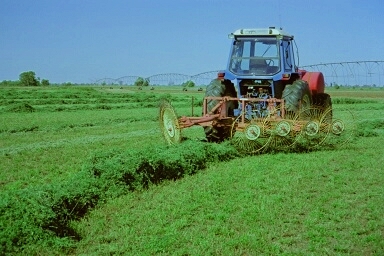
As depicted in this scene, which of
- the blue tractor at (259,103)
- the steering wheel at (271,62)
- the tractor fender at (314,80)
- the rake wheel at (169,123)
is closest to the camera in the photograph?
the blue tractor at (259,103)

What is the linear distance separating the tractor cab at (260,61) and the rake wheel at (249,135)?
1002 millimetres

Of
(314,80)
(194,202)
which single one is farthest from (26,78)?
(194,202)

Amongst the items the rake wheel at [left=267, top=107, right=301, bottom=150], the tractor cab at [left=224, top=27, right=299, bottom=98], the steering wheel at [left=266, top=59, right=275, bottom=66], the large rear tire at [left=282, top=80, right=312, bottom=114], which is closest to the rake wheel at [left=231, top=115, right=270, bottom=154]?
the rake wheel at [left=267, top=107, right=301, bottom=150]

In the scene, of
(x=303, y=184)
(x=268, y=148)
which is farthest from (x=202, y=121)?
(x=303, y=184)

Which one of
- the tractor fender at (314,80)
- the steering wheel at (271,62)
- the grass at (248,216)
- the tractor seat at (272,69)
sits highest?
the steering wheel at (271,62)

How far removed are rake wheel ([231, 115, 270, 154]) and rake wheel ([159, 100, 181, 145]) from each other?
1.14 meters

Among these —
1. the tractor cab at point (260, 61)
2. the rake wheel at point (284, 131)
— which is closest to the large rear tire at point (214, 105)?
the tractor cab at point (260, 61)

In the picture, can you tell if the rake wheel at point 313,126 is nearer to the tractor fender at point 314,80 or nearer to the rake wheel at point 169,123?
the tractor fender at point 314,80

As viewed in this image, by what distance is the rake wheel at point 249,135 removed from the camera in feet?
30.1

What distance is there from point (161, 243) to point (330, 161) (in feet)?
16.6

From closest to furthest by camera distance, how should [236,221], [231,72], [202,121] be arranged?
[236,221] → [202,121] → [231,72]

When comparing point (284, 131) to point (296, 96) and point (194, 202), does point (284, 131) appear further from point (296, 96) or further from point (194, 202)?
point (194, 202)

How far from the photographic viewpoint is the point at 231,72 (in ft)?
36.2

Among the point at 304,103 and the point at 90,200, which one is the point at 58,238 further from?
the point at 304,103
